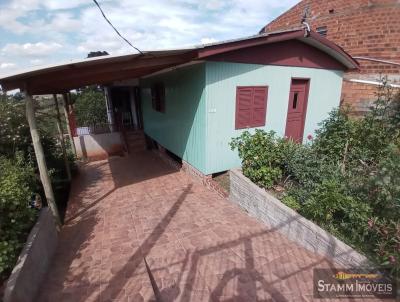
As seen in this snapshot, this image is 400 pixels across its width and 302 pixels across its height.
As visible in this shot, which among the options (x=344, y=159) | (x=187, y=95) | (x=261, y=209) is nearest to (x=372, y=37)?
(x=344, y=159)

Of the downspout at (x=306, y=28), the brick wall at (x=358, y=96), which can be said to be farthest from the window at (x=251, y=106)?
the brick wall at (x=358, y=96)

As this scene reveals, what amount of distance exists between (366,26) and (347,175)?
658cm

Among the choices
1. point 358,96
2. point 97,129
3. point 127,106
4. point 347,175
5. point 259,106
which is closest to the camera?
point 347,175

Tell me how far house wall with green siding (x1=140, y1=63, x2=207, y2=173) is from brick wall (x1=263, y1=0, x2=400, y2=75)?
6337mm

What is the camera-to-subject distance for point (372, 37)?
7.50m

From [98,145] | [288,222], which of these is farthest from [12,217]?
[98,145]

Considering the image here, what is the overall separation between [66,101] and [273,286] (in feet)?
29.8

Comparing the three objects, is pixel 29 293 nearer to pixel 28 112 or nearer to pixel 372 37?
pixel 28 112

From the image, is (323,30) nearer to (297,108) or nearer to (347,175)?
(297,108)

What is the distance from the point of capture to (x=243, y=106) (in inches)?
231

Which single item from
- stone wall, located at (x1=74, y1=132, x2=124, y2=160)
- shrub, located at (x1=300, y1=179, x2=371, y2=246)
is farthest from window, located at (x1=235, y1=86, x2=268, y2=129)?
stone wall, located at (x1=74, y1=132, x2=124, y2=160)

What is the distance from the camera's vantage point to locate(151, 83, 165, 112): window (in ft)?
26.9

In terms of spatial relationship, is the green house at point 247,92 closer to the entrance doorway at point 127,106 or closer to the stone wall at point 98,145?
the stone wall at point 98,145

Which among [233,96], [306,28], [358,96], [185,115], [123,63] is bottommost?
[185,115]
